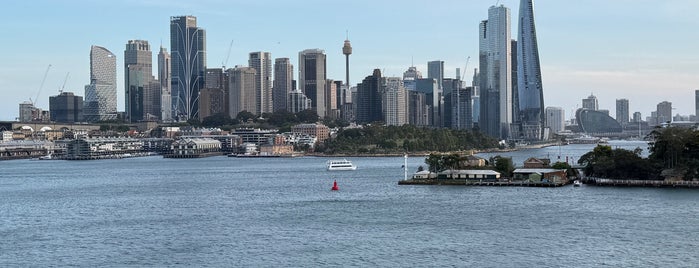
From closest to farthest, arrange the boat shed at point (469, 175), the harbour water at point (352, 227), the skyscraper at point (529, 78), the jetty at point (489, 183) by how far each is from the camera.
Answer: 1. the harbour water at point (352, 227)
2. the jetty at point (489, 183)
3. the boat shed at point (469, 175)
4. the skyscraper at point (529, 78)

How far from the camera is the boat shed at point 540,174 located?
3831cm

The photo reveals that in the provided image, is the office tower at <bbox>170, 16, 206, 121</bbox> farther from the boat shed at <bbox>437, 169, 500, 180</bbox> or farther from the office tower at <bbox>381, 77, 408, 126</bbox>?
the boat shed at <bbox>437, 169, 500, 180</bbox>

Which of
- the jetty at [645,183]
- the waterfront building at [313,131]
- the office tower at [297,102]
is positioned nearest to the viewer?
the jetty at [645,183]

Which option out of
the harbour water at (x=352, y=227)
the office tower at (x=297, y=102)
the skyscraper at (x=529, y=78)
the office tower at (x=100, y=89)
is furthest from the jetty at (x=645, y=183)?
the office tower at (x=100, y=89)

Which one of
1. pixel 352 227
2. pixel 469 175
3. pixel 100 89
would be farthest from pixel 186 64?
pixel 352 227

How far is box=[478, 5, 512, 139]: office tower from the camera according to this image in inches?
5812

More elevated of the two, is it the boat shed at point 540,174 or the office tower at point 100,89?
the office tower at point 100,89

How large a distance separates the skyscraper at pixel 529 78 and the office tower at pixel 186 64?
52.5 metres

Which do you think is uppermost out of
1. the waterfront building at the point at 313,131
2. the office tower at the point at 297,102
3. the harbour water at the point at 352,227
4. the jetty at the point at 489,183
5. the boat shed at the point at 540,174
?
the office tower at the point at 297,102

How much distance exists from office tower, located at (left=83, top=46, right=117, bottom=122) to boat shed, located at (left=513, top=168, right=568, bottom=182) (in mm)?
119903

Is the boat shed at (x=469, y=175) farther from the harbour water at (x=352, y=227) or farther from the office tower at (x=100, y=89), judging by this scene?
the office tower at (x=100, y=89)

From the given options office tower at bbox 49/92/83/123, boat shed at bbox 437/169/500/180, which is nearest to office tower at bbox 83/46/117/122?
office tower at bbox 49/92/83/123

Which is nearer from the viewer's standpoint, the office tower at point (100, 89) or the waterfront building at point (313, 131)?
the waterfront building at point (313, 131)

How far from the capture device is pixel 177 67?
160 meters
